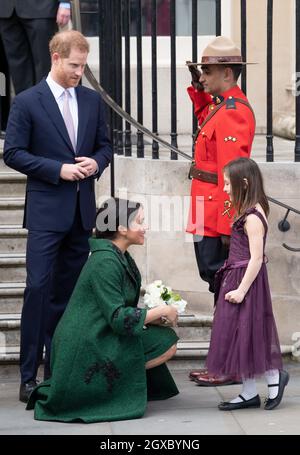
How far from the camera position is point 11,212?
9.07 m

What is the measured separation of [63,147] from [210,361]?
1432 mm

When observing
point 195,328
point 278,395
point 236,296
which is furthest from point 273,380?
point 195,328

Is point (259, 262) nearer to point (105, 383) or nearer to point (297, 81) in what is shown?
point (105, 383)

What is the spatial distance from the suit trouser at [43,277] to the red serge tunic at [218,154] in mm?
659

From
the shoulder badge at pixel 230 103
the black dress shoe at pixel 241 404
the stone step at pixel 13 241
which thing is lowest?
the black dress shoe at pixel 241 404

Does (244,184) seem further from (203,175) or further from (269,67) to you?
(269,67)

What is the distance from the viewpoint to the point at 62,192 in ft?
24.1

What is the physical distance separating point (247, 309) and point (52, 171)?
129cm

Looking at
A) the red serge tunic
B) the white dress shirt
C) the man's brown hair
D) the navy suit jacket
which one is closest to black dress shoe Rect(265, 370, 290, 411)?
the red serge tunic

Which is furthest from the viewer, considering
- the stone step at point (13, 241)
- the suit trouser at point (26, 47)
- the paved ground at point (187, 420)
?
the suit trouser at point (26, 47)

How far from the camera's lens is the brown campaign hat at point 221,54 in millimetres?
7551

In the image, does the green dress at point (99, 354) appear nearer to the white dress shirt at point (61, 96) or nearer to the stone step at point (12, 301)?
the white dress shirt at point (61, 96)

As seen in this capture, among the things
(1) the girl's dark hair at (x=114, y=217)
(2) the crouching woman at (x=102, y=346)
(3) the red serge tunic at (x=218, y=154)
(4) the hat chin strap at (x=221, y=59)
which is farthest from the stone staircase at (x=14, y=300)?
(4) the hat chin strap at (x=221, y=59)

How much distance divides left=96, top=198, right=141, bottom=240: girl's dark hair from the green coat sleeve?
0.22 metres
